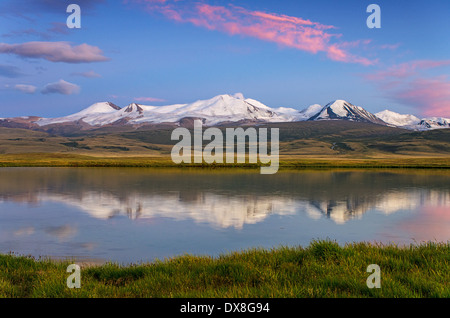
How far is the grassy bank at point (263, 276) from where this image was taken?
7629mm

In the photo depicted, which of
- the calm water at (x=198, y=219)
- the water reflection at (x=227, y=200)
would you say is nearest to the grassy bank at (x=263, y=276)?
the calm water at (x=198, y=219)

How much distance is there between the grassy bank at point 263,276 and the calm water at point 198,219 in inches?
211

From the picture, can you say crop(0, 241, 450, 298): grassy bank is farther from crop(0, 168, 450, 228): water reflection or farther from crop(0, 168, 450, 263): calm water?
crop(0, 168, 450, 228): water reflection

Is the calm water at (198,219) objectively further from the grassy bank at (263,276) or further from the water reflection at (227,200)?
the grassy bank at (263,276)

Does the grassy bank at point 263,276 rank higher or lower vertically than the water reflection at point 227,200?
higher

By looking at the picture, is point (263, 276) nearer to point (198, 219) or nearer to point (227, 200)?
point (198, 219)

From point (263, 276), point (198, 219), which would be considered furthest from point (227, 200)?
point (263, 276)

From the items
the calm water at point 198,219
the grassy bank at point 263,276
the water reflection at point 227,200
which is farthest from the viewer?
the water reflection at point 227,200

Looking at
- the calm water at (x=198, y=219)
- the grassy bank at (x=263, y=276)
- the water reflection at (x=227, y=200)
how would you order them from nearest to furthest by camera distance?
the grassy bank at (x=263, y=276)
the calm water at (x=198, y=219)
the water reflection at (x=227, y=200)

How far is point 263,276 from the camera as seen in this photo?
28.8 ft

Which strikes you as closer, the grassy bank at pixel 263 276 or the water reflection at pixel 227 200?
the grassy bank at pixel 263 276

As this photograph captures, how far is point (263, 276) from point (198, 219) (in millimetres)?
15494

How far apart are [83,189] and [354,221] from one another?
1032 inches

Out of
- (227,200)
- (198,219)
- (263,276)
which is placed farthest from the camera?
(227,200)
